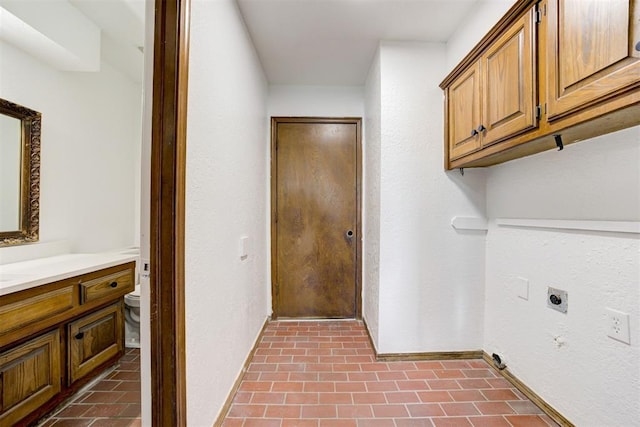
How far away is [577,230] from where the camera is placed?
1396 mm

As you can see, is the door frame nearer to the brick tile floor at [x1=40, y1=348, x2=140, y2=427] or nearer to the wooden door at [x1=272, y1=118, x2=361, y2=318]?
the brick tile floor at [x1=40, y1=348, x2=140, y2=427]

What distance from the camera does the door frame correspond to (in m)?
1.04

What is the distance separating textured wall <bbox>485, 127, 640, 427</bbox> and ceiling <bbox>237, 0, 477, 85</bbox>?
3.55 feet

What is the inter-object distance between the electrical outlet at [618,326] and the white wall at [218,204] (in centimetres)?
175

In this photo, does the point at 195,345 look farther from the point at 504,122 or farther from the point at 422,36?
the point at 422,36

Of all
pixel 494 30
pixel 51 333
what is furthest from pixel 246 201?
pixel 494 30

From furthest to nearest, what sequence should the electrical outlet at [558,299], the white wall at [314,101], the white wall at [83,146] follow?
the white wall at [314,101], the white wall at [83,146], the electrical outlet at [558,299]

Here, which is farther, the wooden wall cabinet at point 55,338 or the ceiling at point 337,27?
the ceiling at point 337,27

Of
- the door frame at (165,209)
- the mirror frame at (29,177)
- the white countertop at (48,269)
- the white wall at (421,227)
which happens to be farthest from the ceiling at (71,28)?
the white wall at (421,227)

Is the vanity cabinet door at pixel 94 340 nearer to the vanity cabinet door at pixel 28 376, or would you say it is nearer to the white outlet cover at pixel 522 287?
the vanity cabinet door at pixel 28 376

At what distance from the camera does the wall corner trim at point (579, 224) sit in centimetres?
116

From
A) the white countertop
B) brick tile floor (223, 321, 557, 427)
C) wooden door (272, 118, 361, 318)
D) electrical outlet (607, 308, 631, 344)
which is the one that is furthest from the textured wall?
the white countertop

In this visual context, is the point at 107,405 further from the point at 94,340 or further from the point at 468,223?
the point at 468,223

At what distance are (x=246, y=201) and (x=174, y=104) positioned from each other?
107cm
